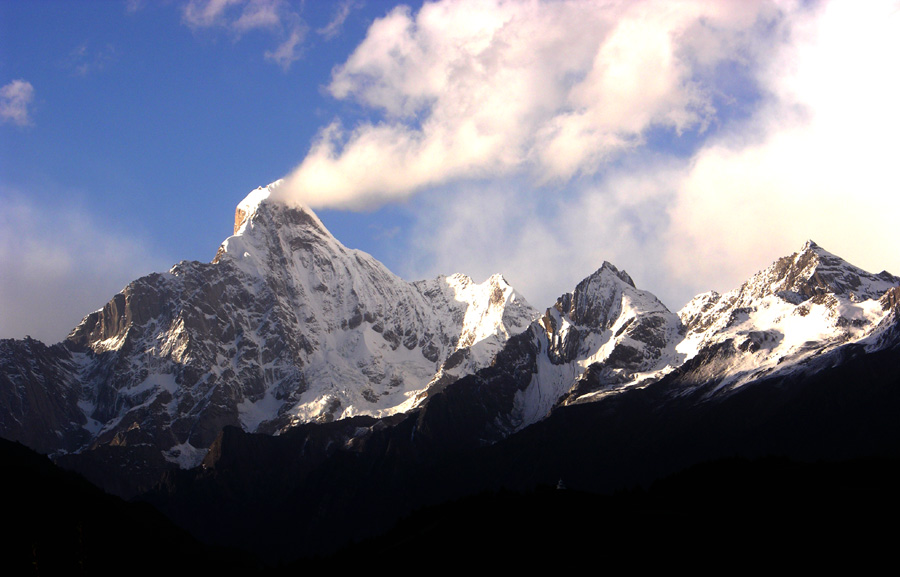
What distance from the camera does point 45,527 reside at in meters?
178

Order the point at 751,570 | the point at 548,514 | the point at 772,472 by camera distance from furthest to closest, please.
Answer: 1. the point at 772,472
2. the point at 548,514
3. the point at 751,570

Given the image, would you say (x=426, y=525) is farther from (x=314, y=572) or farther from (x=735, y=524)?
(x=735, y=524)

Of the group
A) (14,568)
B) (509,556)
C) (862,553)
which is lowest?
(862,553)

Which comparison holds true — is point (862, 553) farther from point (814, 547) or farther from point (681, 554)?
point (681, 554)

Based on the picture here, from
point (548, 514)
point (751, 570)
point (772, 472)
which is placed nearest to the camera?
point (751, 570)

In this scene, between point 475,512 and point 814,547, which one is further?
point 475,512

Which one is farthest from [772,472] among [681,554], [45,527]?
[45,527]

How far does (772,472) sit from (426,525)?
5551 centimetres

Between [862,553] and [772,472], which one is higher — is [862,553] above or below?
below

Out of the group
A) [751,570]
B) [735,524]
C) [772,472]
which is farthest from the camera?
[772,472]

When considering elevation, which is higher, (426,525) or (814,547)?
(426,525)

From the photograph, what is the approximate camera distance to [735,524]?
499ft

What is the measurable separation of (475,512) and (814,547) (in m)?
60.4

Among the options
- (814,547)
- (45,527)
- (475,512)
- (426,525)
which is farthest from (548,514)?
(45,527)
